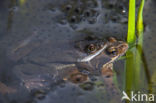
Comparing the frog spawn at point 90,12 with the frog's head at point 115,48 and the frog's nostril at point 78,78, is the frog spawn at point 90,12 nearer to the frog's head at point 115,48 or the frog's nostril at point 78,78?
the frog's head at point 115,48

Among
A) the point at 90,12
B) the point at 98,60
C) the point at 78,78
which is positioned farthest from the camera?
the point at 90,12

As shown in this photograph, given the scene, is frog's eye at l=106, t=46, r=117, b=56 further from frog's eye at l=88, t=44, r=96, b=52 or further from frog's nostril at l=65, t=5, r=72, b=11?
frog's nostril at l=65, t=5, r=72, b=11

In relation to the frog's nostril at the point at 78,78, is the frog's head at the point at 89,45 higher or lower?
higher

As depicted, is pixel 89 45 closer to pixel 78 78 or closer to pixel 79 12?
pixel 78 78

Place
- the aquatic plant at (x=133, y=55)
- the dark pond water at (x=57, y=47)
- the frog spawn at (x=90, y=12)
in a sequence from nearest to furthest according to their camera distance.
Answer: the aquatic plant at (x=133, y=55)
the dark pond water at (x=57, y=47)
the frog spawn at (x=90, y=12)

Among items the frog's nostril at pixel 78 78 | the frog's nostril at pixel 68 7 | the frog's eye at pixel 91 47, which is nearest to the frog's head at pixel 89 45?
the frog's eye at pixel 91 47

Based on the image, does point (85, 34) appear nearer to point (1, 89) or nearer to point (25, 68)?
point (25, 68)

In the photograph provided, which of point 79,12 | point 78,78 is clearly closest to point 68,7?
point 79,12

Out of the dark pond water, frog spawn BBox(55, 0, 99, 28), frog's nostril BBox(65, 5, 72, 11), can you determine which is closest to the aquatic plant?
the dark pond water
